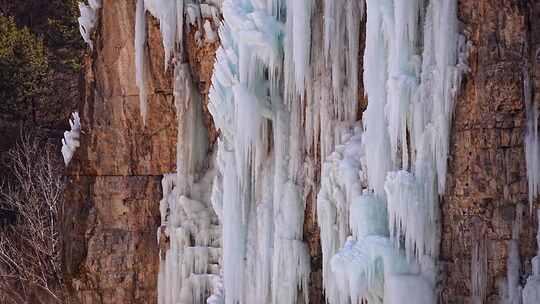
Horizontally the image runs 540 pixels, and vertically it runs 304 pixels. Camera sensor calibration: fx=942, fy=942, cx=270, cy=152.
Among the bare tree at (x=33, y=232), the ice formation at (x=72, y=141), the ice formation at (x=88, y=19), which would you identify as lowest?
the bare tree at (x=33, y=232)

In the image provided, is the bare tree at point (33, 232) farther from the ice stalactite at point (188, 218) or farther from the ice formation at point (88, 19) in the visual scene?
the ice stalactite at point (188, 218)

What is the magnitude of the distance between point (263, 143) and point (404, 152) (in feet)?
8.75

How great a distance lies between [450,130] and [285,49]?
2754 mm

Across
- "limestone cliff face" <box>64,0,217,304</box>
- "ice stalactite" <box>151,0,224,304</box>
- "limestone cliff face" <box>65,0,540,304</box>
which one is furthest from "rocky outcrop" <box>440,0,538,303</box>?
"limestone cliff face" <box>64,0,217,304</box>

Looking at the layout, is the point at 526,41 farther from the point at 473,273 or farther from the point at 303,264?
the point at 303,264

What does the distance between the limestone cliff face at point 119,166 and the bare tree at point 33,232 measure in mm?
2569

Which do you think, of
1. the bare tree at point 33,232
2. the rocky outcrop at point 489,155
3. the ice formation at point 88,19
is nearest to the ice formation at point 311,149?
the rocky outcrop at point 489,155

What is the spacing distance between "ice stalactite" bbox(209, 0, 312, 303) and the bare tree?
649 centimetres

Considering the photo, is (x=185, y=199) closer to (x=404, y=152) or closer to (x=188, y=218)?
(x=188, y=218)

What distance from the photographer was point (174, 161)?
14.2 meters

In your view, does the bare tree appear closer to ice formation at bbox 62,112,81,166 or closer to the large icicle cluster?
ice formation at bbox 62,112,81,166

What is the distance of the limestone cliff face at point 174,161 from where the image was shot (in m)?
8.62

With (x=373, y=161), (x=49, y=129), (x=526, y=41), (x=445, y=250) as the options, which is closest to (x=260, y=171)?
(x=373, y=161)

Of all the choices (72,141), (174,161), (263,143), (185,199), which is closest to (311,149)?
(263,143)
